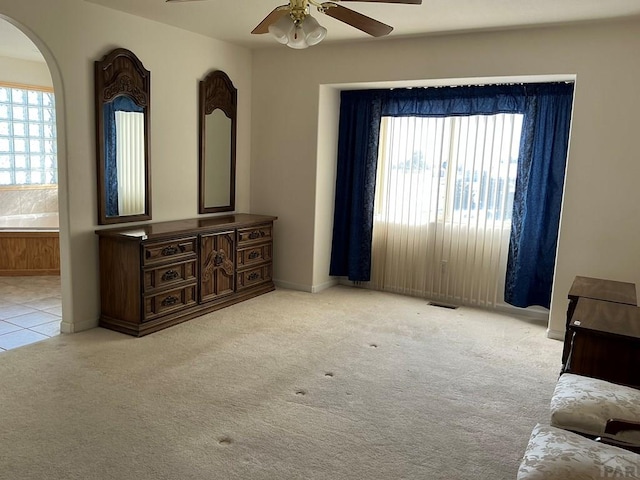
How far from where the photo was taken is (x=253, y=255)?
543 centimetres

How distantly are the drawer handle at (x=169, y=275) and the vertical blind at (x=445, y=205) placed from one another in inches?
91.6

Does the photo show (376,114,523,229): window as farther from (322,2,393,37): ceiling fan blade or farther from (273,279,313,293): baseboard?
(322,2,393,37): ceiling fan blade

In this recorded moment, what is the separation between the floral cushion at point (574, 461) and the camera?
1.75 metres

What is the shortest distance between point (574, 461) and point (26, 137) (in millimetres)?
7454

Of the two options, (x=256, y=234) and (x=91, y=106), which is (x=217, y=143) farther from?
(x=91, y=106)

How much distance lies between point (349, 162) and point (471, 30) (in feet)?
6.14

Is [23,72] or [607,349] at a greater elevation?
[23,72]

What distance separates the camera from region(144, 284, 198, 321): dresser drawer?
424cm

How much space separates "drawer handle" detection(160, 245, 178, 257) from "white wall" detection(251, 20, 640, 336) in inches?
67.2

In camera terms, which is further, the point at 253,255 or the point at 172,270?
the point at 253,255

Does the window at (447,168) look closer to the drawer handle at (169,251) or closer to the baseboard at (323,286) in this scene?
the baseboard at (323,286)

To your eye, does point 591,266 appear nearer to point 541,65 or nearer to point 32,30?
point 541,65

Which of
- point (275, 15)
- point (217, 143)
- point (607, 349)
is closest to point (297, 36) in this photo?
point (275, 15)

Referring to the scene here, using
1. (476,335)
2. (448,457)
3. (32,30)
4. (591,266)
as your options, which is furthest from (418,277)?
(32,30)
